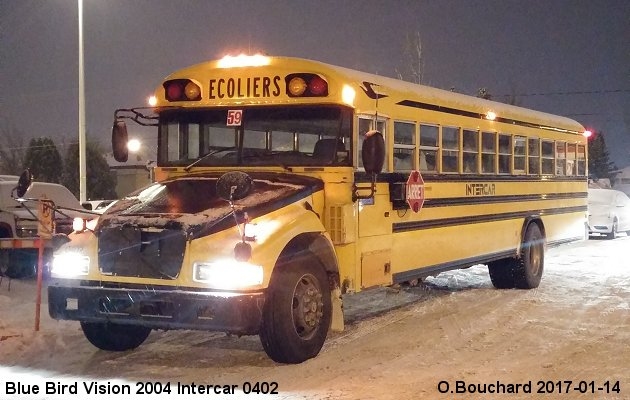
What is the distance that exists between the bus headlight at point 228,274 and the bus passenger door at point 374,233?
177 centimetres

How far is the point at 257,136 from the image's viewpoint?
25.1 ft

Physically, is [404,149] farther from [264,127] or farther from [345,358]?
[345,358]

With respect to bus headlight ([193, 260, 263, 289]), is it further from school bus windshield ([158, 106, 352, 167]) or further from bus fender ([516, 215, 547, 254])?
bus fender ([516, 215, 547, 254])

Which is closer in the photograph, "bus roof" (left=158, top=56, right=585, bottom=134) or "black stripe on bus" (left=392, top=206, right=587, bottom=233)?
"bus roof" (left=158, top=56, right=585, bottom=134)

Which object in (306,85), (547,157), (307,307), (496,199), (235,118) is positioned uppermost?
(306,85)

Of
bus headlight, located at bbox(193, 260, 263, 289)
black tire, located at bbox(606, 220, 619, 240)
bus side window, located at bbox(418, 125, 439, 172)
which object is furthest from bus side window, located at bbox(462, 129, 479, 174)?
black tire, located at bbox(606, 220, 619, 240)

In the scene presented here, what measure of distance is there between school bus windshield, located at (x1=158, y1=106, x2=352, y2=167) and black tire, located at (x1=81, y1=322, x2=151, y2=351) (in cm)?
170

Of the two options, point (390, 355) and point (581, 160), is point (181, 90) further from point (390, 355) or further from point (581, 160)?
point (581, 160)

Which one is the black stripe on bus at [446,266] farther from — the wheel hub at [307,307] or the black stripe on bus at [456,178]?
the wheel hub at [307,307]

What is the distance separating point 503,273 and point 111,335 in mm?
6274

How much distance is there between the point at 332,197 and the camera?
7.38 m

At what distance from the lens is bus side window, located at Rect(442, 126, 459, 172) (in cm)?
934

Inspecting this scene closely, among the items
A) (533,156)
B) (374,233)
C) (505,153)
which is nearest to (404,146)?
(374,233)

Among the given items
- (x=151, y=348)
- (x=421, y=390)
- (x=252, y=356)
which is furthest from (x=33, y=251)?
(x=421, y=390)
